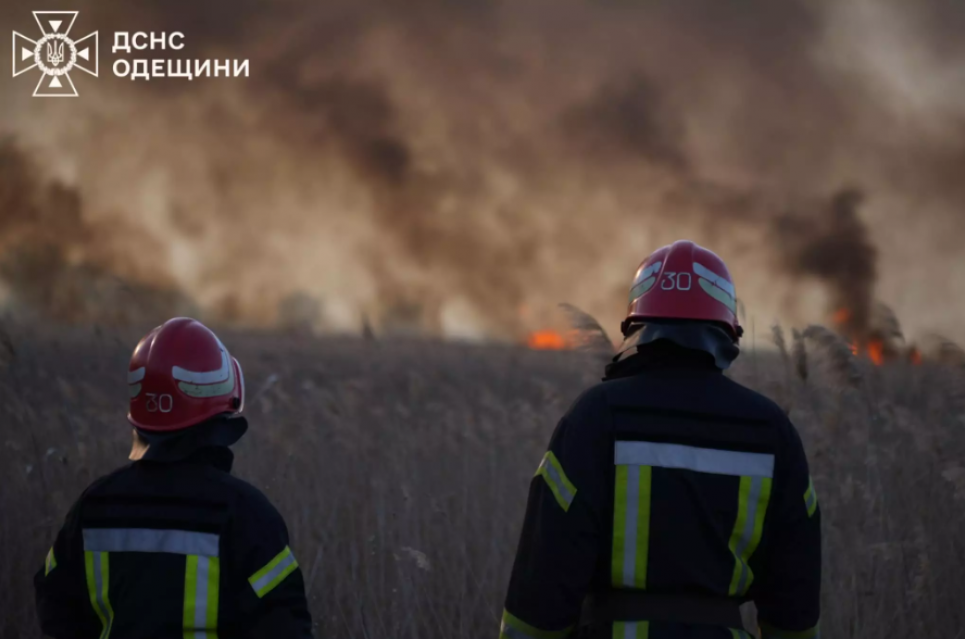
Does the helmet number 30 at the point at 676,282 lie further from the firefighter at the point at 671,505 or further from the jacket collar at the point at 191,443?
the jacket collar at the point at 191,443

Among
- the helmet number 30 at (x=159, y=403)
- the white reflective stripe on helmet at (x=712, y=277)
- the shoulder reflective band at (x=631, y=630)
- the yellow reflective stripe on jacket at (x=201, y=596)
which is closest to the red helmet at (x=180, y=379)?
the helmet number 30 at (x=159, y=403)

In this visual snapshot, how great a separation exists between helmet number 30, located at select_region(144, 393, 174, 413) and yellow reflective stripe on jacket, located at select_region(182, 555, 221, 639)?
1.66 feet

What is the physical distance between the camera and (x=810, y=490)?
2760 millimetres

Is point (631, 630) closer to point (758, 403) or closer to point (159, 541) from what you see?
point (758, 403)

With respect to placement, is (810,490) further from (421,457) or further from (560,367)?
(560,367)

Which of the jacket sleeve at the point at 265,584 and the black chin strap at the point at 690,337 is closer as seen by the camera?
the jacket sleeve at the point at 265,584

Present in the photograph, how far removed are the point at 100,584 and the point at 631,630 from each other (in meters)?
1.59

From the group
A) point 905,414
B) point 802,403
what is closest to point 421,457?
point 802,403

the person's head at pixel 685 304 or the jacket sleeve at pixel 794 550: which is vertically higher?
the person's head at pixel 685 304

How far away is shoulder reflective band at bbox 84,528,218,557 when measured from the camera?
2512 millimetres

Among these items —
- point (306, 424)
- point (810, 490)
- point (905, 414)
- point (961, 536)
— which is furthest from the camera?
point (306, 424)

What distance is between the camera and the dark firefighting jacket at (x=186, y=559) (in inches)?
97.8

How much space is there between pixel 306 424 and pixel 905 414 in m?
4.08

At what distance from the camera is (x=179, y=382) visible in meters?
2.77
